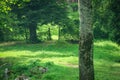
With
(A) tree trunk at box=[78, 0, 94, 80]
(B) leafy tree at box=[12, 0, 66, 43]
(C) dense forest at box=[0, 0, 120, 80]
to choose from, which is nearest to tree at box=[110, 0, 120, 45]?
(C) dense forest at box=[0, 0, 120, 80]

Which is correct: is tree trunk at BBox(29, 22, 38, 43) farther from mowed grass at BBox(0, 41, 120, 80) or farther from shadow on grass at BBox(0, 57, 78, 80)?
shadow on grass at BBox(0, 57, 78, 80)

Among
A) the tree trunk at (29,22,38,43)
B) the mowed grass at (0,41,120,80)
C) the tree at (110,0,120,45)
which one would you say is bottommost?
the mowed grass at (0,41,120,80)

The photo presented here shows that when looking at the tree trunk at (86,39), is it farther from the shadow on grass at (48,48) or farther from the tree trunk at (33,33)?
the tree trunk at (33,33)

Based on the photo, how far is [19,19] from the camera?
37.5 meters

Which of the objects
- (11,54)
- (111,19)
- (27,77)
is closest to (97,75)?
(27,77)

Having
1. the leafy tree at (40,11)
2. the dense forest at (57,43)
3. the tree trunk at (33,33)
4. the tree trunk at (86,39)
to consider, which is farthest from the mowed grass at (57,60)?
the tree trunk at (86,39)

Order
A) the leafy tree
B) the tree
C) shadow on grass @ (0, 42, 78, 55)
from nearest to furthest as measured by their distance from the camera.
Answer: the tree, shadow on grass @ (0, 42, 78, 55), the leafy tree

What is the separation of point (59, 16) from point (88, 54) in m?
24.8

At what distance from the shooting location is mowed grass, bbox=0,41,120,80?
63.1 feet

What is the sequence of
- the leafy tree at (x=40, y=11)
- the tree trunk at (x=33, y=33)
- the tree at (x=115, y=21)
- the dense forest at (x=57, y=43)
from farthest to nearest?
the tree trunk at (x=33, y=33), the leafy tree at (x=40, y=11), the tree at (x=115, y=21), the dense forest at (x=57, y=43)

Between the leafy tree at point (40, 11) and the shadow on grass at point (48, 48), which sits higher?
the leafy tree at point (40, 11)

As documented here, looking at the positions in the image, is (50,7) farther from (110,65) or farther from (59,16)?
(110,65)

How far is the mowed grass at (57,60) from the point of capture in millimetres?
19234

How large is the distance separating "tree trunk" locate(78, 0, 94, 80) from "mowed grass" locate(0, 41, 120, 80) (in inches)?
190
